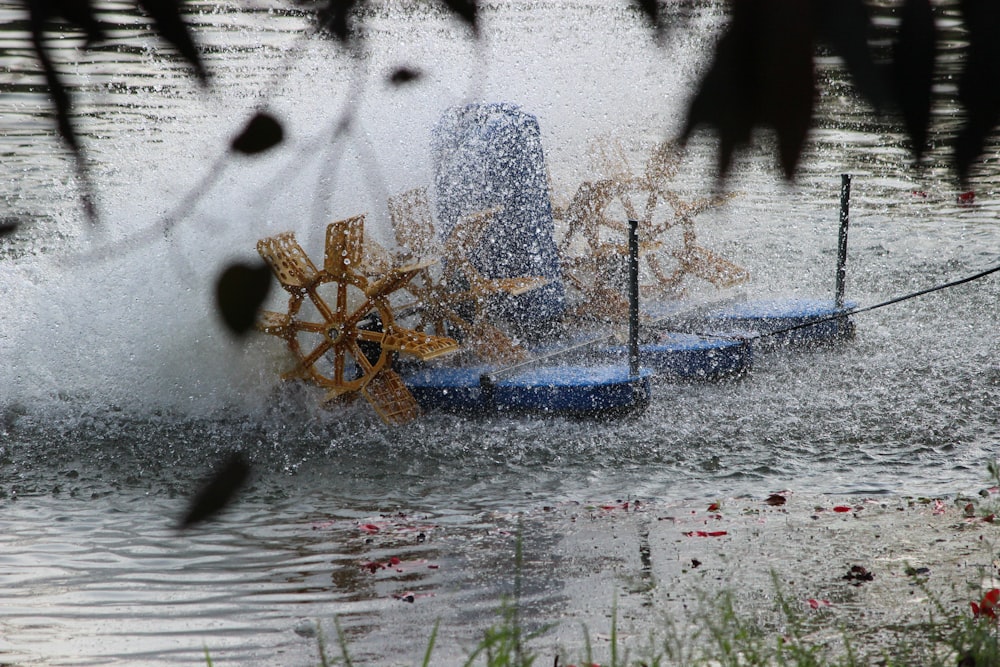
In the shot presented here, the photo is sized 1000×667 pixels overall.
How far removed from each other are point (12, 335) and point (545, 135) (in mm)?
8012

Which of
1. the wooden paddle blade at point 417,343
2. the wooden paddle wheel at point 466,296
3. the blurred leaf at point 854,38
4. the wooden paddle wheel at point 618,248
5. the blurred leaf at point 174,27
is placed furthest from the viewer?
the wooden paddle wheel at point 618,248

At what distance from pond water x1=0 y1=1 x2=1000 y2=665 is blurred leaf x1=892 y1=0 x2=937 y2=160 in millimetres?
31

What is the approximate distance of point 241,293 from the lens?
4.54 feet

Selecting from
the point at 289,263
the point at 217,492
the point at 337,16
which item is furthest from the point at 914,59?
the point at 289,263

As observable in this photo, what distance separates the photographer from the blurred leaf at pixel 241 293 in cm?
137

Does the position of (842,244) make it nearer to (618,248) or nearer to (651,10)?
(618,248)

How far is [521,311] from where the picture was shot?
8.55 metres

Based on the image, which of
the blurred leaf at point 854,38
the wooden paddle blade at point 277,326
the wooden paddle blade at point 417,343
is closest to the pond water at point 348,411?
the blurred leaf at point 854,38

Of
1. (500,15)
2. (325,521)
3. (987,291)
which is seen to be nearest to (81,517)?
(325,521)

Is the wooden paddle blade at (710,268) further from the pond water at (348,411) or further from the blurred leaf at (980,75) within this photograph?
the blurred leaf at (980,75)

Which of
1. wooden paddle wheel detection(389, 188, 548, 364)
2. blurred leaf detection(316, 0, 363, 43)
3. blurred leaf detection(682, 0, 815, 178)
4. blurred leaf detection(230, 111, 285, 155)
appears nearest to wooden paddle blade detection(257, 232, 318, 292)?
wooden paddle wheel detection(389, 188, 548, 364)

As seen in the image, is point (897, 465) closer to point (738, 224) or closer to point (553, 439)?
point (553, 439)

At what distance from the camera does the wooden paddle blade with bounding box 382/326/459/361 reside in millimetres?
7125

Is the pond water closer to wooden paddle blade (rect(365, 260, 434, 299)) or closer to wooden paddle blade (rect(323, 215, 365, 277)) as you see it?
wooden paddle blade (rect(323, 215, 365, 277))
